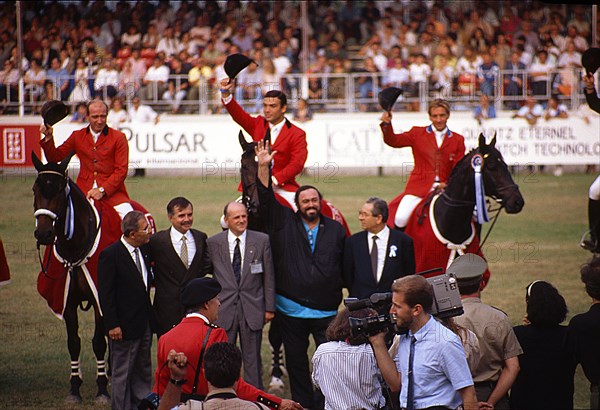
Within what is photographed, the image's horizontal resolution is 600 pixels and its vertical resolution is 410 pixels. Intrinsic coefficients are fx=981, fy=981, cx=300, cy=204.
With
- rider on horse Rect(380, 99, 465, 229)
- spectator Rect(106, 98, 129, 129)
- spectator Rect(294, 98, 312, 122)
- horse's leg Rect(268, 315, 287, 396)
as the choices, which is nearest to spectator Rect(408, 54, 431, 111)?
spectator Rect(294, 98, 312, 122)

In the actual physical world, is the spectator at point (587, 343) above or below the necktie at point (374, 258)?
below

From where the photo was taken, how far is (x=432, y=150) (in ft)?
31.4

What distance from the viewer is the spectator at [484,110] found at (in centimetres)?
1897

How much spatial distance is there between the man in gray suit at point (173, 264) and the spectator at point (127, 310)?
6.7 inches

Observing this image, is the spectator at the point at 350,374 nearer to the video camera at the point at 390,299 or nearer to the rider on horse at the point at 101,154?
the video camera at the point at 390,299

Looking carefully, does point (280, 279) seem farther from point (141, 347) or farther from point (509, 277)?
point (509, 277)

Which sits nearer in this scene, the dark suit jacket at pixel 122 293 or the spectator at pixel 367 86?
the dark suit jacket at pixel 122 293

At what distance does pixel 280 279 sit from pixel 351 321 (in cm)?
307

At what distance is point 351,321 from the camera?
4789 mm

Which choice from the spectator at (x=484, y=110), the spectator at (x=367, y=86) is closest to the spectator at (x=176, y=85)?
the spectator at (x=367, y=86)

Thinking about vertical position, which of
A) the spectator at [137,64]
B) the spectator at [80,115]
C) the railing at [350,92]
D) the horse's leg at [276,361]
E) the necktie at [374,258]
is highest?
the spectator at [137,64]

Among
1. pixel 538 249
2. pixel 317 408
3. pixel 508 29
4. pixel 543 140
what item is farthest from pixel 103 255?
pixel 508 29

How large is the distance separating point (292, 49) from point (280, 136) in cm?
1242

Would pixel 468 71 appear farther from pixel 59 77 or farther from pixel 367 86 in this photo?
pixel 59 77
